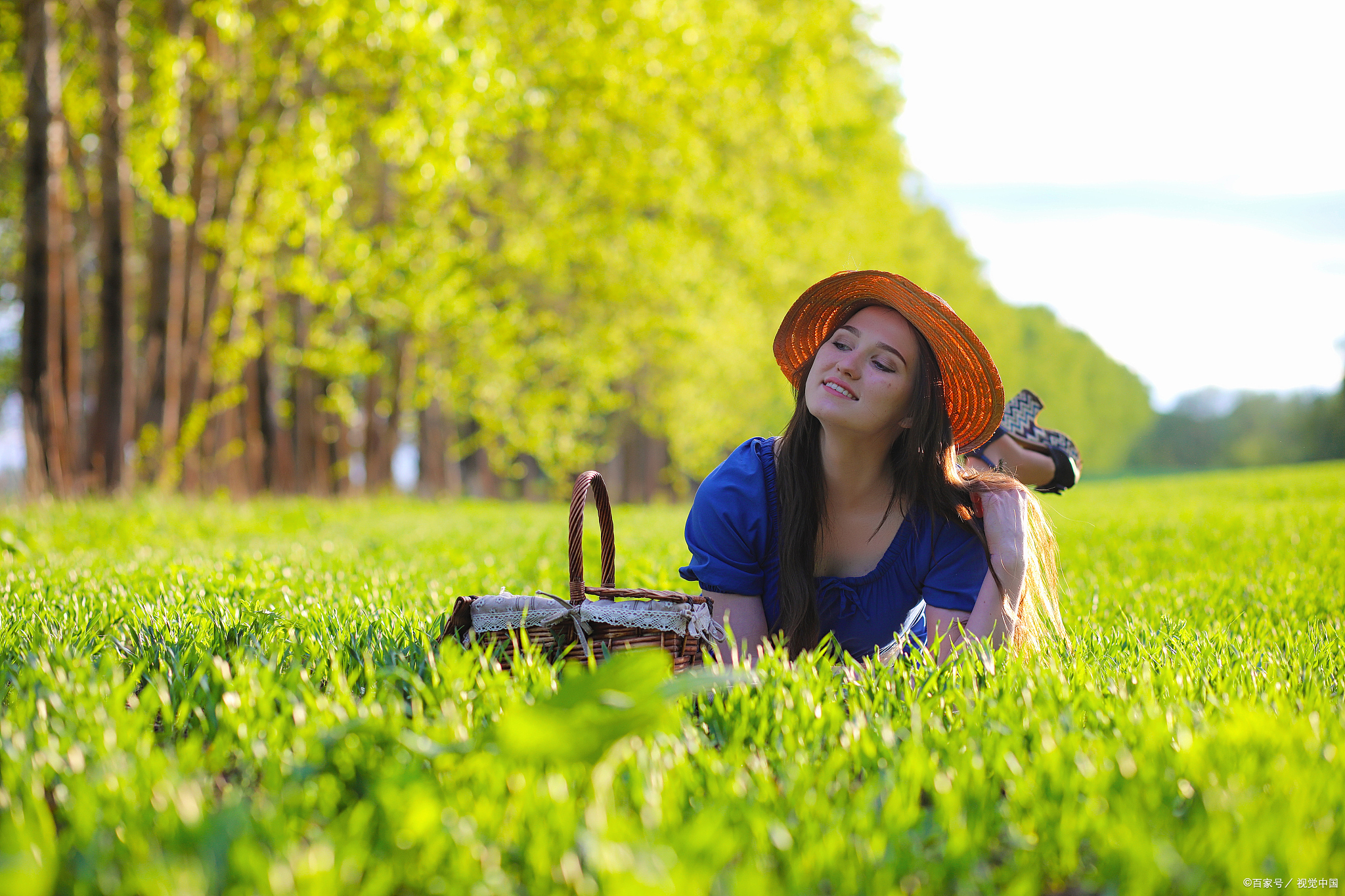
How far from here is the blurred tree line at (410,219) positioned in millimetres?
8258

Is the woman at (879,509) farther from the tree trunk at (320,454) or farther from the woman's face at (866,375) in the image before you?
the tree trunk at (320,454)

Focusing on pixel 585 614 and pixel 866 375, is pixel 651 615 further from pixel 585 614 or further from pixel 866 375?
pixel 866 375

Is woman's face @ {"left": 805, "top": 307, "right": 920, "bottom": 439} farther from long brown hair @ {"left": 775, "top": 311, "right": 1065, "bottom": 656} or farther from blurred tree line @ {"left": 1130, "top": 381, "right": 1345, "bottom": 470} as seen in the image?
blurred tree line @ {"left": 1130, "top": 381, "right": 1345, "bottom": 470}

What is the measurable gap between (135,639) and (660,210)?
12858 millimetres

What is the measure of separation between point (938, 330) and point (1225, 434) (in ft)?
269

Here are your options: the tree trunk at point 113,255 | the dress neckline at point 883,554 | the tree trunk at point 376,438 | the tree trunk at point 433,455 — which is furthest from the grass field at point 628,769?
the tree trunk at point 433,455

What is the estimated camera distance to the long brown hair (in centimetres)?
303

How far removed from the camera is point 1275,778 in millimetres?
1505

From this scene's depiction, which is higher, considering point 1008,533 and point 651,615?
point 1008,533

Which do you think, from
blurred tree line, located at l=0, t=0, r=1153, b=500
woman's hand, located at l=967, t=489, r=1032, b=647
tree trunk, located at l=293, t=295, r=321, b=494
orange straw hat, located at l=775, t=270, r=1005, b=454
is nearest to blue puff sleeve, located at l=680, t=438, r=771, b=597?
orange straw hat, located at l=775, t=270, r=1005, b=454

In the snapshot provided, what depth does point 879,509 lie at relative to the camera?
3.32 metres

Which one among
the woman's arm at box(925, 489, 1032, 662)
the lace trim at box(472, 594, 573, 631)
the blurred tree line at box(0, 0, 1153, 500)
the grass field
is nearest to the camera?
the grass field

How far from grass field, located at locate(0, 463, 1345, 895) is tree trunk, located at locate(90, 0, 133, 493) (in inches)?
261

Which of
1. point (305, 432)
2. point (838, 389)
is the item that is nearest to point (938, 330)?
point (838, 389)
